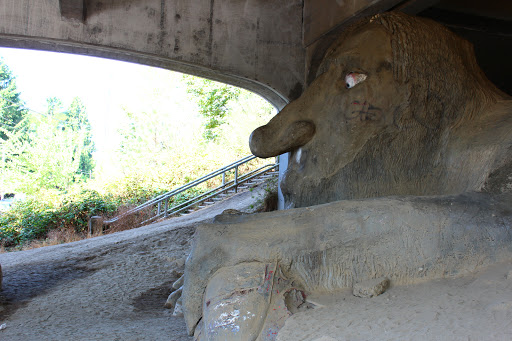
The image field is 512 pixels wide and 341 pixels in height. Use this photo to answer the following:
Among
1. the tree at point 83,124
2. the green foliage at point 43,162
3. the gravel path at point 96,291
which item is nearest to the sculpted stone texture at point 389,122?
the gravel path at point 96,291

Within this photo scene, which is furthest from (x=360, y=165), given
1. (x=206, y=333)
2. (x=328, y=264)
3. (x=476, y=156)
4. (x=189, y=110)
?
(x=189, y=110)

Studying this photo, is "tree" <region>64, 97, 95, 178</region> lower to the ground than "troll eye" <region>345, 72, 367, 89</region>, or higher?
higher

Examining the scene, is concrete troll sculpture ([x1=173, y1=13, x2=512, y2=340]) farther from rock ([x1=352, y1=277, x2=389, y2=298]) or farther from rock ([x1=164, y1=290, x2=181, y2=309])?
rock ([x1=164, y1=290, x2=181, y2=309])

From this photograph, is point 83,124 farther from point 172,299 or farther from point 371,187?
point 371,187

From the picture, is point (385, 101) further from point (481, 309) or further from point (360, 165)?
point (481, 309)

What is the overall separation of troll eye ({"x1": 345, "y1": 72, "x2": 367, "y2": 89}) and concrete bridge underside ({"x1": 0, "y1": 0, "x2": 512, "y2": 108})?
2.87m

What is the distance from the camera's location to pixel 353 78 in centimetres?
324

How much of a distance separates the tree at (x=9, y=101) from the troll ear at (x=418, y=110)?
33778 mm

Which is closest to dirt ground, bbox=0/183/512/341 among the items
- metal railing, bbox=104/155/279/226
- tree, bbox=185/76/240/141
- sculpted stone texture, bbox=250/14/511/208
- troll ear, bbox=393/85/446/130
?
sculpted stone texture, bbox=250/14/511/208

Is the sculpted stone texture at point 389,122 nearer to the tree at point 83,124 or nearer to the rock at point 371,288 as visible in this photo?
the rock at point 371,288

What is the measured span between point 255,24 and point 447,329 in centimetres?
620

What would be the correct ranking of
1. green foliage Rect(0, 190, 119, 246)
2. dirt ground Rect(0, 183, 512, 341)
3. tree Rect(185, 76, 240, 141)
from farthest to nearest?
tree Rect(185, 76, 240, 141) < green foliage Rect(0, 190, 119, 246) < dirt ground Rect(0, 183, 512, 341)

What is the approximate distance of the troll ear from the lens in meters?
3.13

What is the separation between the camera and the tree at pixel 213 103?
22683 mm
